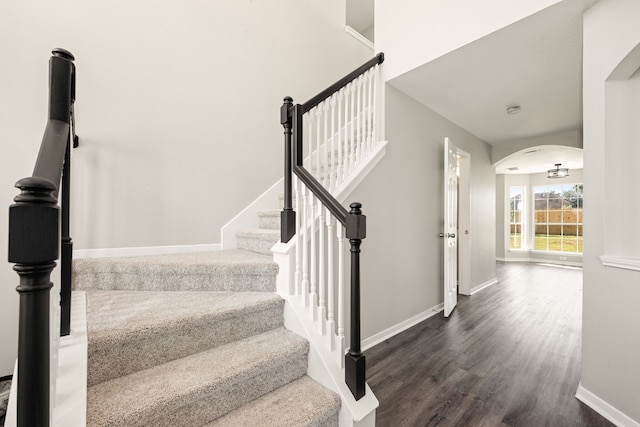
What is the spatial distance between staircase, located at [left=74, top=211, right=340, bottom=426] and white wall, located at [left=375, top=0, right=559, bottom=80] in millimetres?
2290

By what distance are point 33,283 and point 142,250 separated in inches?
75.6

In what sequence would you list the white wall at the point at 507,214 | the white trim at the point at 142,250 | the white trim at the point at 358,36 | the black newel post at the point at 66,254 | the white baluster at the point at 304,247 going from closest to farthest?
the black newel post at the point at 66,254
the white baluster at the point at 304,247
the white trim at the point at 142,250
the white trim at the point at 358,36
the white wall at the point at 507,214

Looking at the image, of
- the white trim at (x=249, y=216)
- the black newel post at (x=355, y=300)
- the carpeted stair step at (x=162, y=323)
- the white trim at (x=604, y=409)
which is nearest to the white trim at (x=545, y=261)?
the white trim at (x=604, y=409)

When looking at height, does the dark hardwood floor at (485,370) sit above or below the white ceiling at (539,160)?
below

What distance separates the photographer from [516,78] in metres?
2.74

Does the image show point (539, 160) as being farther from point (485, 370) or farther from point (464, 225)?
point (485, 370)

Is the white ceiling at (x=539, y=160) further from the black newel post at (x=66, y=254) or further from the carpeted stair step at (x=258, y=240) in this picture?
the black newel post at (x=66, y=254)

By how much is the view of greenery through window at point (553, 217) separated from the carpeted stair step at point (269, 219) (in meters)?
8.40

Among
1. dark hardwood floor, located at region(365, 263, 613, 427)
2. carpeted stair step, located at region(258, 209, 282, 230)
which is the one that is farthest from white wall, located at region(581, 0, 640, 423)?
carpeted stair step, located at region(258, 209, 282, 230)

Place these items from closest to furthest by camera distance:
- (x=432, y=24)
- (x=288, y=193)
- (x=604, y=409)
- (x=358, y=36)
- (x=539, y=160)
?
(x=604, y=409), (x=288, y=193), (x=432, y=24), (x=358, y=36), (x=539, y=160)

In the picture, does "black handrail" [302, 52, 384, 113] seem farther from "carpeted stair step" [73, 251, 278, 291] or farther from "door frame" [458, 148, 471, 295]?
"door frame" [458, 148, 471, 295]

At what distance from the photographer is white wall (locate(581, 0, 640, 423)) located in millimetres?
1624

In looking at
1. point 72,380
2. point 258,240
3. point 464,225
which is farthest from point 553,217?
point 72,380

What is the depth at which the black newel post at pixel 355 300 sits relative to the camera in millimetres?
1454
